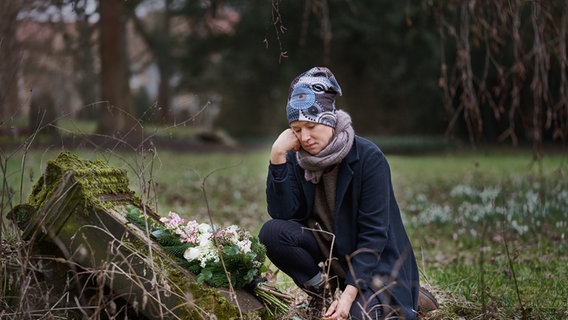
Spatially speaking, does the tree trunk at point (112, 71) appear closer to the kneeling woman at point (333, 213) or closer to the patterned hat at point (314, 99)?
the kneeling woman at point (333, 213)

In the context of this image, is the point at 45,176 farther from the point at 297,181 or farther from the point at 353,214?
the point at 353,214

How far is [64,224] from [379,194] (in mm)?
1567

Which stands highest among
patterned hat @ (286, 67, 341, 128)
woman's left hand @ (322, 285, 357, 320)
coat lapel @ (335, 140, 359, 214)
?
patterned hat @ (286, 67, 341, 128)

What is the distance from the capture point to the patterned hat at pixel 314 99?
3584mm

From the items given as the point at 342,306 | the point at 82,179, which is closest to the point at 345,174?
the point at 342,306

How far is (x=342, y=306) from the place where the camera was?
3467 mm

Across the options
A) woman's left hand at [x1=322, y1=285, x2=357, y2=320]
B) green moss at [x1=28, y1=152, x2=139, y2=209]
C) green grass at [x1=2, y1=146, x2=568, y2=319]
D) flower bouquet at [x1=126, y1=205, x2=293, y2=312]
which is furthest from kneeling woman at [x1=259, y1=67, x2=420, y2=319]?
green moss at [x1=28, y1=152, x2=139, y2=209]

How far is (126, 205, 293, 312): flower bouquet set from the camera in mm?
3578

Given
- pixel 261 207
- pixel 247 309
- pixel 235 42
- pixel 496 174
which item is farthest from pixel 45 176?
pixel 235 42

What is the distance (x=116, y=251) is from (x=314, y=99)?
122 cm

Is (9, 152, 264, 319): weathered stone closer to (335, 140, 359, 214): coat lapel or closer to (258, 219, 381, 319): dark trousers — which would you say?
(258, 219, 381, 319): dark trousers

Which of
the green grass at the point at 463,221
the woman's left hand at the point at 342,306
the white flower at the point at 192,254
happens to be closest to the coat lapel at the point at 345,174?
the woman's left hand at the point at 342,306

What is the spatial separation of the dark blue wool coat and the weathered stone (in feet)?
1.82

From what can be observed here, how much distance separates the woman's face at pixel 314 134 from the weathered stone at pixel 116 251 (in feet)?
2.69
